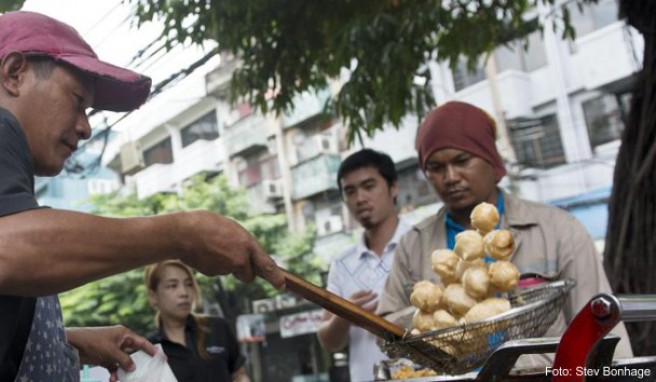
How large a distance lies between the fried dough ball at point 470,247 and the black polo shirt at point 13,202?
3.30 ft

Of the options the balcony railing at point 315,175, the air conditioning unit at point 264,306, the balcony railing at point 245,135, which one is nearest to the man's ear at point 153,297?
the balcony railing at point 315,175

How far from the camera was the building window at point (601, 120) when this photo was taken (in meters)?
13.0

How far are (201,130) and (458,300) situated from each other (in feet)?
49.0

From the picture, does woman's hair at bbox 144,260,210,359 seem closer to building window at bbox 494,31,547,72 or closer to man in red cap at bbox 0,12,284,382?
man in red cap at bbox 0,12,284,382

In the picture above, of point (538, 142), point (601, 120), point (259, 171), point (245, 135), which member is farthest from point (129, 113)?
Answer: point (259, 171)

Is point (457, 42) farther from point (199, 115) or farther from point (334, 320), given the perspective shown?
point (199, 115)

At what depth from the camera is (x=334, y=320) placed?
2.71 meters

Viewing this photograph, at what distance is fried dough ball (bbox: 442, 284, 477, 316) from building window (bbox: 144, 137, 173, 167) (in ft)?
31.1

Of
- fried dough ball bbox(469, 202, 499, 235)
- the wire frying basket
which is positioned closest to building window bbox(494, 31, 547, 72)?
fried dough ball bbox(469, 202, 499, 235)

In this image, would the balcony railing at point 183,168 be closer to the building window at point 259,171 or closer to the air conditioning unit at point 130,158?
the building window at point 259,171

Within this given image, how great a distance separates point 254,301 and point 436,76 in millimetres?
7576

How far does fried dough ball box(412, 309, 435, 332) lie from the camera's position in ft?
5.42

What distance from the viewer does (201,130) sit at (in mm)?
16078

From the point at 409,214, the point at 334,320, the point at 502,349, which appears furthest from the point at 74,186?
the point at 409,214
